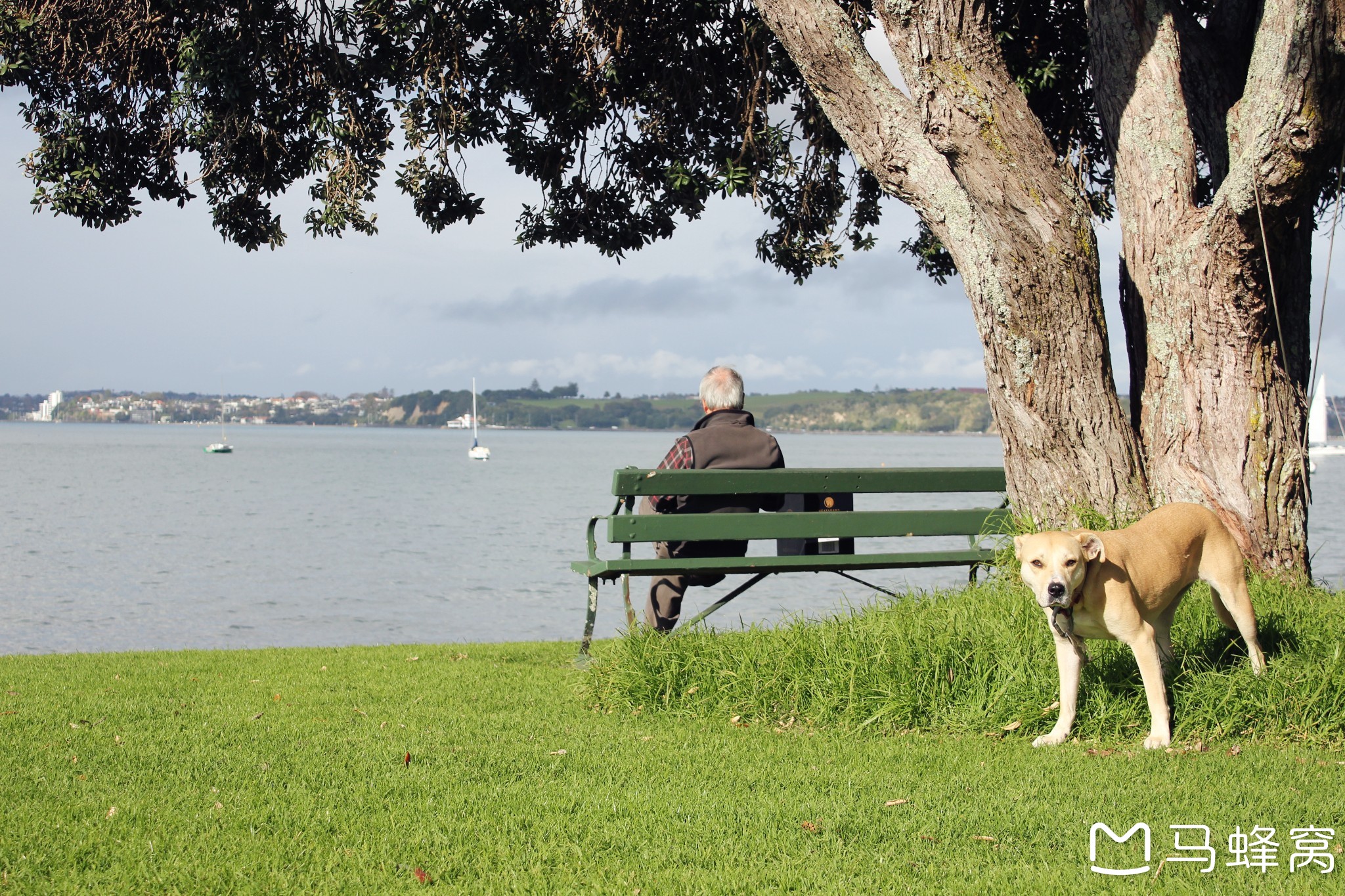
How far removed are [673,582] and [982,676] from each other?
88.0 inches

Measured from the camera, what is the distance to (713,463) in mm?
7223

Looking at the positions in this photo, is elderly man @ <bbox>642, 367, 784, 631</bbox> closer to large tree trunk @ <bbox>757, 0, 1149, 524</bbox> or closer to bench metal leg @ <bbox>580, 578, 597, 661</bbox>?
bench metal leg @ <bbox>580, 578, 597, 661</bbox>

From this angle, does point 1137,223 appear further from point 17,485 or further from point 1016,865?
point 17,485

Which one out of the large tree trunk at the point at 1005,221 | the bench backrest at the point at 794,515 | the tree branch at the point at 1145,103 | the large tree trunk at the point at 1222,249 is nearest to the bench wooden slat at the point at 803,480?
the bench backrest at the point at 794,515

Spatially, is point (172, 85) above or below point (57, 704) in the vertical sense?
above

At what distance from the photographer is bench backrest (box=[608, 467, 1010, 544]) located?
6.44 metres

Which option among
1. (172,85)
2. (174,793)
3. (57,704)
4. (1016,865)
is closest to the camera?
(1016,865)

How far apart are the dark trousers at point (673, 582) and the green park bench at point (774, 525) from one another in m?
0.18

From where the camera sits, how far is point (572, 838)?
3.75 m

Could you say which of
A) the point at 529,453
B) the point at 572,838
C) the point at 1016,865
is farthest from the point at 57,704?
the point at 529,453

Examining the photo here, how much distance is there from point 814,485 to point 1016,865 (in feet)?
12.1

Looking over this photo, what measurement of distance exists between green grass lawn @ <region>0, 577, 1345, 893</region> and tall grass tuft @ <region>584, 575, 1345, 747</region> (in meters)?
0.01

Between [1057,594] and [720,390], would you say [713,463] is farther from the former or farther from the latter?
[1057,594]

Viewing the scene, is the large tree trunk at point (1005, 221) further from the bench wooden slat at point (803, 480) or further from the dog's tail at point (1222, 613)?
the dog's tail at point (1222, 613)
